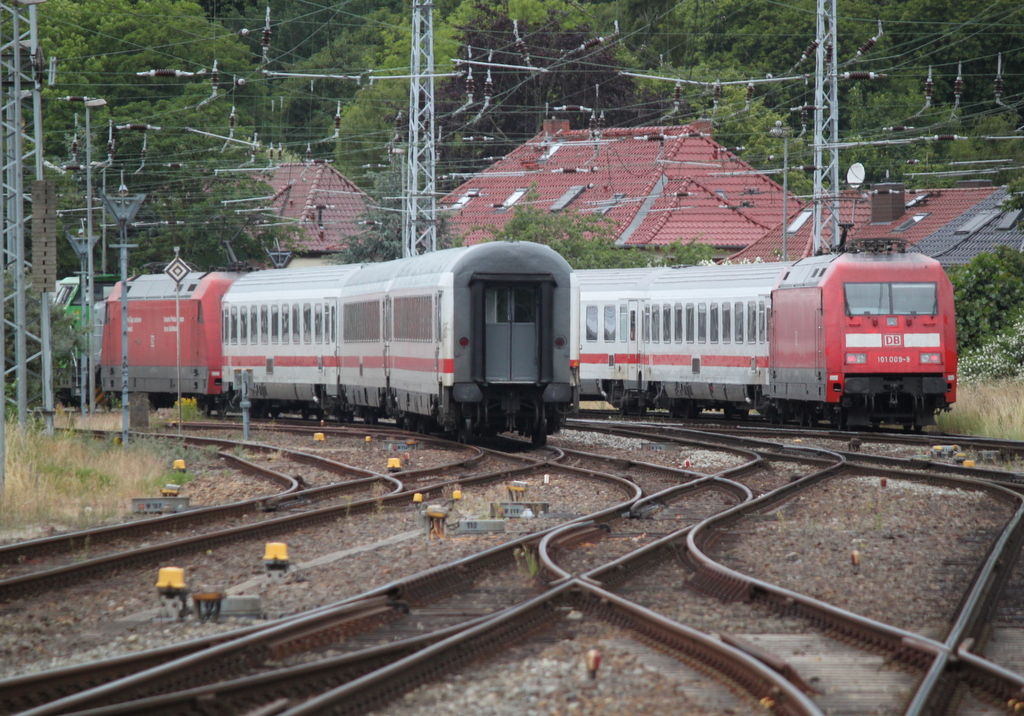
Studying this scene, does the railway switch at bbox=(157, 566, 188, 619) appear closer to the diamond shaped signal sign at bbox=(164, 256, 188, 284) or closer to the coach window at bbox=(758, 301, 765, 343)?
the diamond shaped signal sign at bbox=(164, 256, 188, 284)

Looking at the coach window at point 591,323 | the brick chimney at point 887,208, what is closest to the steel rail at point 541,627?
the coach window at point 591,323

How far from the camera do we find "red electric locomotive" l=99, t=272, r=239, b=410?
119ft

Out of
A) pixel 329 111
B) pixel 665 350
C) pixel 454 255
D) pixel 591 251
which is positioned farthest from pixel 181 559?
pixel 329 111

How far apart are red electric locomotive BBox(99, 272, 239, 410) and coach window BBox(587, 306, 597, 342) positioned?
8.94 meters

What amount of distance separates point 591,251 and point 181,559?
39.0 metres

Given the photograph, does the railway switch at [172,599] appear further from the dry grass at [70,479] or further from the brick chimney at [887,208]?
the brick chimney at [887,208]

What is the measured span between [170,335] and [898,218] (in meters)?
36.9

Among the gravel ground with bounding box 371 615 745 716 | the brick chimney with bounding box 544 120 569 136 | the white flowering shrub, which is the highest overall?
the brick chimney with bounding box 544 120 569 136

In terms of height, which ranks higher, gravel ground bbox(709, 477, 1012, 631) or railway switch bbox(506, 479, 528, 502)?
railway switch bbox(506, 479, 528, 502)

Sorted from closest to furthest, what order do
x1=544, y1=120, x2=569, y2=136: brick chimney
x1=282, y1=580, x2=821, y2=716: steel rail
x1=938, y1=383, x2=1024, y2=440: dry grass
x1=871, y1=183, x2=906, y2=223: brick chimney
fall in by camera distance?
x1=282, y1=580, x2=821, y2=716: steel rail < x1=938, y1=383, x2=1024, y2=440: dry grass < x1=871, y1=183, x2=906, y2=223: brick chimney < x1=544, y1=120, x2=569, y2=136: brick chimney

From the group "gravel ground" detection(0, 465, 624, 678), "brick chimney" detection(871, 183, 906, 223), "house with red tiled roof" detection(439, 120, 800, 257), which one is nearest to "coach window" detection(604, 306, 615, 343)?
"gravel ground" detection(0, 465, 624, 678)

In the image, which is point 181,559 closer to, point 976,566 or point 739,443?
point 976,566

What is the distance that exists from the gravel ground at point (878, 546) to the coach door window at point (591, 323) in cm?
1985

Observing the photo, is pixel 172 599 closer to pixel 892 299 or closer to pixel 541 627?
pixel 541 627
